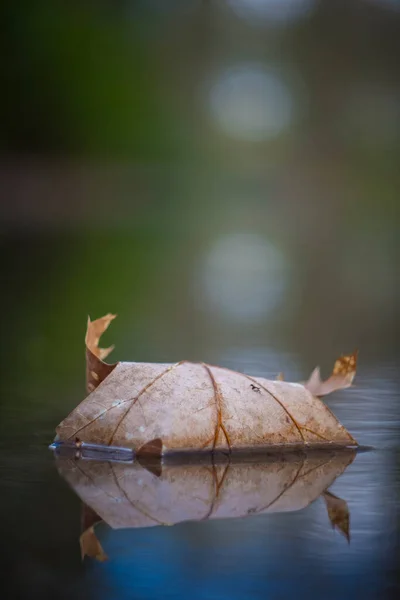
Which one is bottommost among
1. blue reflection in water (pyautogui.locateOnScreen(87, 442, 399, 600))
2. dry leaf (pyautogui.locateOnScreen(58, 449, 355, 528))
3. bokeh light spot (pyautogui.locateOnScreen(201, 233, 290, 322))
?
bokeh light spot (pyautogui.locateOnScreen(201, 233, 290, 322))

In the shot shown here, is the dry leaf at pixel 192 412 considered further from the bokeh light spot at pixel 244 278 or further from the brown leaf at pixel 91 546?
the bokeh light spot at pixel 244 278

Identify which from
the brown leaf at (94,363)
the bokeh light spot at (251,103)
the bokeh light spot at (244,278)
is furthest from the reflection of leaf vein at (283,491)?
the bokeh light spot at (251,103)

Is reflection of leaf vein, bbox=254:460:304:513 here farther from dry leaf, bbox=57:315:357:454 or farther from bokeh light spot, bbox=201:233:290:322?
bokeh light spot, bbox=201:233:290:322

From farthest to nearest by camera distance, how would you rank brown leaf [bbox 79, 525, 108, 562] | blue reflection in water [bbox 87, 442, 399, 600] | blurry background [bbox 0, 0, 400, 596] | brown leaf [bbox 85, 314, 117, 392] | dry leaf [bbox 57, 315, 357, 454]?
blurry background [bbox 0, 0, 400, 596] < brown leaf [bbox 85, 314, 117, 392] < dry leaf [bbox 57, 315, 357, 454] < brown leaf [bbox 79, 525, 108, 562] < blue reflection in water [bbox 87, 442, 399, 600]

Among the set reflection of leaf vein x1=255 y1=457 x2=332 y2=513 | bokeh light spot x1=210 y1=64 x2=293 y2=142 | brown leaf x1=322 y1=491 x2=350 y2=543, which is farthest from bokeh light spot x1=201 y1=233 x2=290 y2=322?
bokeh light spot x1=210 y1=64 x2=293 y2=142

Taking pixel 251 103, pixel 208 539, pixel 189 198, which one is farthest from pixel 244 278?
pixel 251 103

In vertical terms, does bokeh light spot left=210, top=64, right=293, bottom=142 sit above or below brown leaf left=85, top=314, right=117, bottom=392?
above
